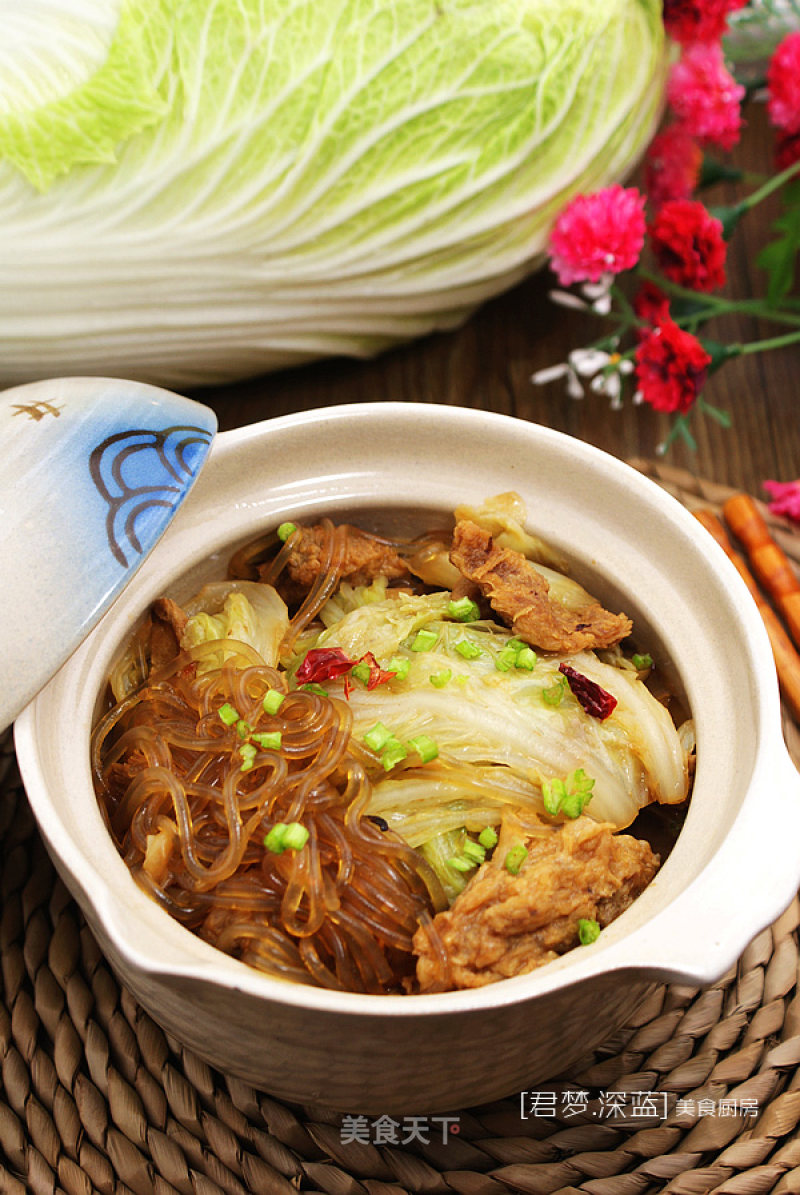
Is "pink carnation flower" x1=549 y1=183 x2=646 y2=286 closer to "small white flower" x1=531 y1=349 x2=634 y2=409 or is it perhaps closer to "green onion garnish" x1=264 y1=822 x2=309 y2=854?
"small white flower" x1=531 y1=349 x2=634 y2=409

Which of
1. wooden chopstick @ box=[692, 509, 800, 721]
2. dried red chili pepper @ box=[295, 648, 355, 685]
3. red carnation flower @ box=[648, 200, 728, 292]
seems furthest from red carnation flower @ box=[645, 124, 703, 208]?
dried red chili pepper @ box=[295, 648, 355, 685]

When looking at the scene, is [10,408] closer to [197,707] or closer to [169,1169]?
[197,707]

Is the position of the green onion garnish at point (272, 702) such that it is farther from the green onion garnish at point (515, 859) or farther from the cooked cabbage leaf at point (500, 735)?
the green onion garnish at point (515, 859)

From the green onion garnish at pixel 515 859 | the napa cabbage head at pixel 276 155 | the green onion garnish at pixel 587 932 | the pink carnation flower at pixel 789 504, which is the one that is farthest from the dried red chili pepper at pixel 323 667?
the napa cabbage head at pixel 276 155

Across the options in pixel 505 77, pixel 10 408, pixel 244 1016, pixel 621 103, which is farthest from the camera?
pixel 621 103

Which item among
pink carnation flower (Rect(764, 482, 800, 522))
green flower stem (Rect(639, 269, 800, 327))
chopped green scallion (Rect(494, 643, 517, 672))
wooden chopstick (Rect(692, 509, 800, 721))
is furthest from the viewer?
green flower stem (Rect(639, 269, 800, 327))

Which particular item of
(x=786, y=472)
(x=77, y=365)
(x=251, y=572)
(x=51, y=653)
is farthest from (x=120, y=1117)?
(x=786, y=472)
